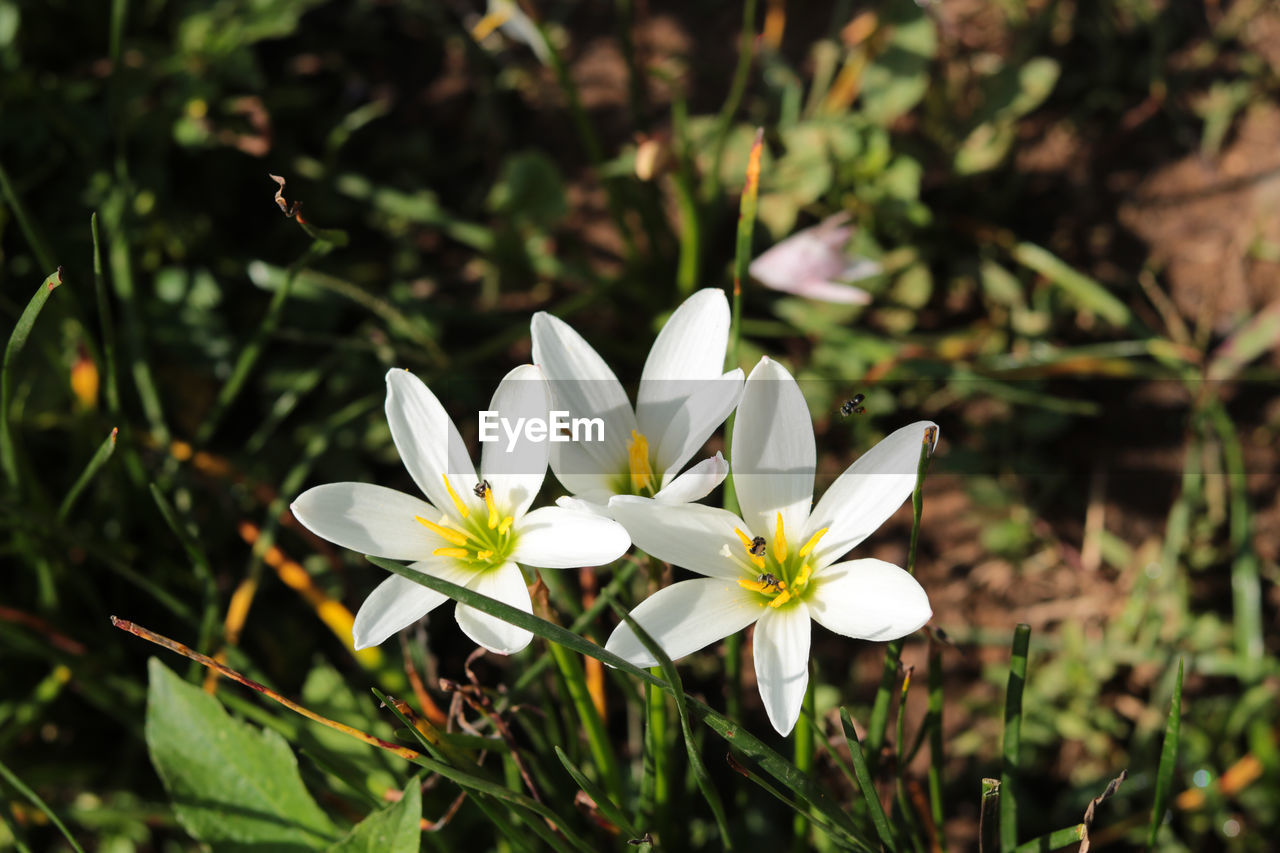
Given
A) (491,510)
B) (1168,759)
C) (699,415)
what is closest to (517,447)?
(491,510)

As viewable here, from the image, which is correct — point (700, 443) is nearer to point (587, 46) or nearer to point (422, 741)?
point (422, 741)

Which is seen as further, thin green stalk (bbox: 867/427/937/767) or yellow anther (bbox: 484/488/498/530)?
yellow anther (bbox: 484/488/498/530)

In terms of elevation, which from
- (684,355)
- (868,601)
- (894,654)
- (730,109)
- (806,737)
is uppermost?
(730,109)

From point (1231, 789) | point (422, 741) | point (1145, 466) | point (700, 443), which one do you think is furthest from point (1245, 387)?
point (422, 741)

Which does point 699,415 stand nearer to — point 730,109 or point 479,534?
point 479,534

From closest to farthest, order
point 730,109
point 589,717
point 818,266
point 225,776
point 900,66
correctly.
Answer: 1. point 589,717
2. point 225,776
3. point 730,109
4. point 818,266
5. point 900,66

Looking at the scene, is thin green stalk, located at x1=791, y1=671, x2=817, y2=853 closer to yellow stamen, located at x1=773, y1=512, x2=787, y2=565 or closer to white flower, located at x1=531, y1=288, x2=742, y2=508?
yellow stamen, located at x1=773, y1=512, x2=787, y2=565

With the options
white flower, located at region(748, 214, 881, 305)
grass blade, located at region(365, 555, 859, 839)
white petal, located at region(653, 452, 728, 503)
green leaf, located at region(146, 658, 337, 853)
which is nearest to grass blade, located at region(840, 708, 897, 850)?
grass blade, located at region(365, 555, 859, 839)
